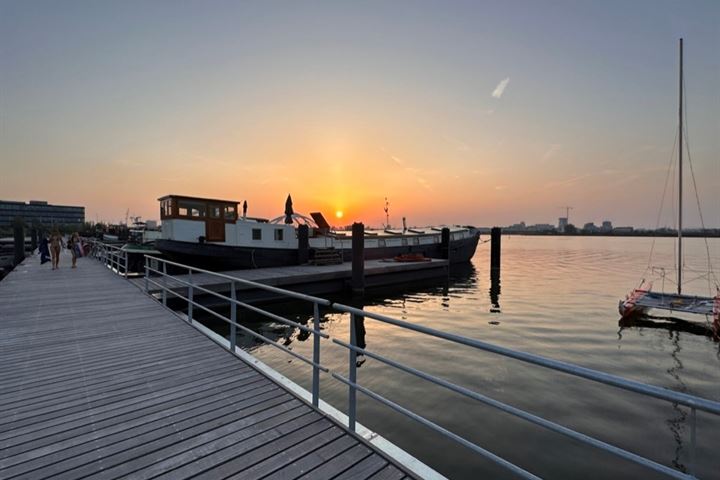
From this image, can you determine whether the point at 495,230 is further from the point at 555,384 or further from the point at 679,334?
the point at 555,384

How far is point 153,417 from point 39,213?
18502cm

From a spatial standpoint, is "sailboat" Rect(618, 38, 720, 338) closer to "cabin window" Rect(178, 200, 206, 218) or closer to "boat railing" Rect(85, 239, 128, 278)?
"boat railing" Rect(85, 239, 128, 278)

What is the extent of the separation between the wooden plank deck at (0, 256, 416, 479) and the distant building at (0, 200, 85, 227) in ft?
526

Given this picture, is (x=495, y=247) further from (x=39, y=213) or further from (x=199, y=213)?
(x=39, y=213)

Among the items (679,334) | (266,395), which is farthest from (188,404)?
(679,334)

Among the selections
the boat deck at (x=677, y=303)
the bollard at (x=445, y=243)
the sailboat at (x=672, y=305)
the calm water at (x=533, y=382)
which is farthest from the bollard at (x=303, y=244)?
the boat deck at (x=677, y=303)

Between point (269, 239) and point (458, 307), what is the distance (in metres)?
10.4

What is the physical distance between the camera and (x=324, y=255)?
20.9 meters

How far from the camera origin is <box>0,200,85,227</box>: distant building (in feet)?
440

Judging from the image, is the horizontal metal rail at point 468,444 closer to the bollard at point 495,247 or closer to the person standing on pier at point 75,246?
the person standing on pier at point 75,246

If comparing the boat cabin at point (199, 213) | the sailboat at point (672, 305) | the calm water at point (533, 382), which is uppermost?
the boat cabin at point (199, 213)

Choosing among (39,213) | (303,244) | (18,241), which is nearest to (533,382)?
(303,244)

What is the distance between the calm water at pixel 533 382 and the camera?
5.27 m

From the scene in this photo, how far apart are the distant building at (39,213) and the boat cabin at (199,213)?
485 feet
